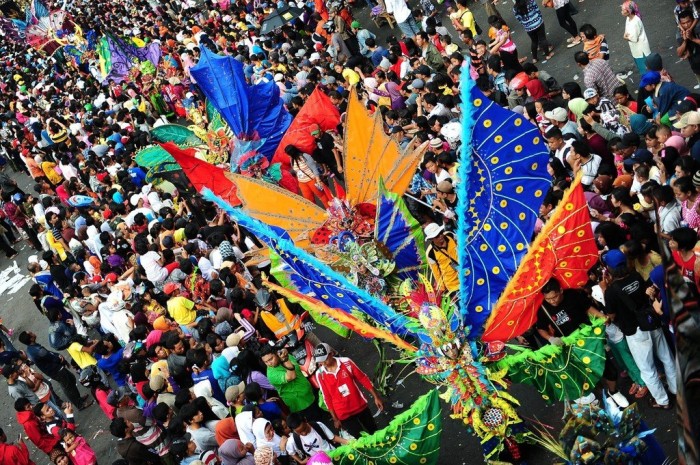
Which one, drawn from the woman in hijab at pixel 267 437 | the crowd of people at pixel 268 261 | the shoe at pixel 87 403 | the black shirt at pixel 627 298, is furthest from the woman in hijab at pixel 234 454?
the shoe at pixel 87 403

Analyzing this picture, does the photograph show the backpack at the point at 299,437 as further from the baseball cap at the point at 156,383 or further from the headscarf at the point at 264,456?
the baseball cap at the point at 156,383

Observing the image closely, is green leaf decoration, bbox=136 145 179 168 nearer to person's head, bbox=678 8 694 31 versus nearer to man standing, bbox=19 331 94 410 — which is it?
man standing, bbox=19 331 94 410

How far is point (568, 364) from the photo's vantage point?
5293 millimetres

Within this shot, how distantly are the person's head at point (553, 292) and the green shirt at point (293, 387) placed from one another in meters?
2.39

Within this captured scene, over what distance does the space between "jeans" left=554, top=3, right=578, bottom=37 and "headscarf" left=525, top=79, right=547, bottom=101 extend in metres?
3.00

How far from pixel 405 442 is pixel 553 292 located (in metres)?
1.50

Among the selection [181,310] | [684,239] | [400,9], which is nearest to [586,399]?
[684,239]

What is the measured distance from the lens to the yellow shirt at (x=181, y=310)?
880 centimetres

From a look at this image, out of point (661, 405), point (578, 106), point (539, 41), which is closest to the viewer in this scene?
point (661, 405)

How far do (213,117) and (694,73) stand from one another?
6.61 metres

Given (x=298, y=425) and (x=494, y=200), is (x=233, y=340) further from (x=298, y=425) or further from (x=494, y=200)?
(x=494, y=200)

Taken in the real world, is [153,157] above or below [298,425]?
above

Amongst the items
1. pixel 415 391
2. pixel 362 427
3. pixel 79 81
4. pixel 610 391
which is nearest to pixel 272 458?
pixel 362 427

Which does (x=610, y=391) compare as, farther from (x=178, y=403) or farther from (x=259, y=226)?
(x=178, y=403)
